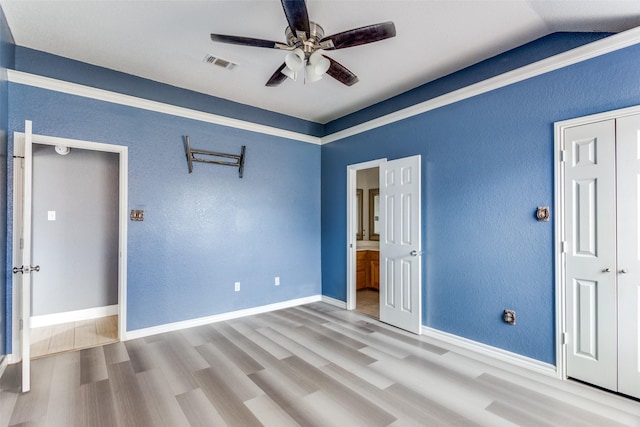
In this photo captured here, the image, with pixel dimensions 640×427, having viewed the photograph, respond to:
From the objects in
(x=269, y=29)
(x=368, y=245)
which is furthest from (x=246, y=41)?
(x=368, y=245)

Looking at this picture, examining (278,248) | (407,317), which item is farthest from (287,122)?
(407,317)

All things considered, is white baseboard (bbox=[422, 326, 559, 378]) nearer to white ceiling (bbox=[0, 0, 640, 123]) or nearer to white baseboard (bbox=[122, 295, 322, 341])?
white baseboard (bbox=[122, 295, 322, 341])

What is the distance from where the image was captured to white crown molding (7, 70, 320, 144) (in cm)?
292

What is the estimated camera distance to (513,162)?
2.86 m

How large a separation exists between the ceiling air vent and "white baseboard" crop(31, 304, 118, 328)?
370 centimetres

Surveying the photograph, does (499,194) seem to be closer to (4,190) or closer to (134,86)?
(134,86)

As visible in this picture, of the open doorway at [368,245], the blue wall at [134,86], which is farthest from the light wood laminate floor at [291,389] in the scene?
the blue wall at [134,86]

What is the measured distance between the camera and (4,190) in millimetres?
2729

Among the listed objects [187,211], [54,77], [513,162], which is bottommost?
[187,211]

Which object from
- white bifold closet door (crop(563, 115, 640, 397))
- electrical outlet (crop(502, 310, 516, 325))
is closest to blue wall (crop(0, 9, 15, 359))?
electrical outlet (crop(502, 310, 516, 325))

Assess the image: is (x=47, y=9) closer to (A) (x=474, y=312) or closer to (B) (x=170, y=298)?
(B) (x=170, y=298)

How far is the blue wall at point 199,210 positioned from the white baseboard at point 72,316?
1.31 metres

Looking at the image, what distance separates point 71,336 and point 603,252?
5387 millimetres

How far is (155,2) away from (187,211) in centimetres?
224
